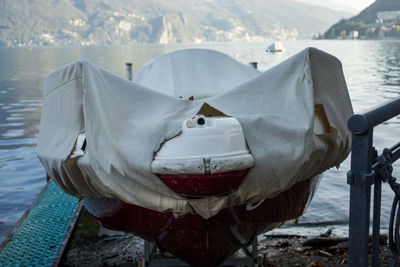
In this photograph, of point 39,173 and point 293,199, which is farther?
point 39,173

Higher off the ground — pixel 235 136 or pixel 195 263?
pixel 235 136

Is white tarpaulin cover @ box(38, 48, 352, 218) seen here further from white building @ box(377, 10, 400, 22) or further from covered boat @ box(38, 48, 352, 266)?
white building @ box(377, 10, 400, 22)

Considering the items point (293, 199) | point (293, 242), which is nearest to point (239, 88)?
point (293, 199)

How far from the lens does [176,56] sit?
4828 millimetres

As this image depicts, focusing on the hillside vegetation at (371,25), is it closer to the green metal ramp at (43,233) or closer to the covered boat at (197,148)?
the green metal ramp at (43,233)

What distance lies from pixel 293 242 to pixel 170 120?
2.93 m

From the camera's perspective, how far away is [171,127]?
287 centimetres

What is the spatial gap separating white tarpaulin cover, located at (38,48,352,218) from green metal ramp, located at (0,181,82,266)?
1689 millimetres

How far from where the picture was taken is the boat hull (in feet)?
10.4

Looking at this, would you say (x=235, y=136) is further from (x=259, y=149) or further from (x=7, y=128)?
(x=7, y=128)

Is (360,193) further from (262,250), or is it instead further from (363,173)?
(262,250)

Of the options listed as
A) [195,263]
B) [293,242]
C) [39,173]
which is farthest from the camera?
[39,173]

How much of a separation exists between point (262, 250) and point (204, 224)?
83.2 inches

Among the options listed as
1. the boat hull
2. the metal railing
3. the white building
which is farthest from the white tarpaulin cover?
the white building
